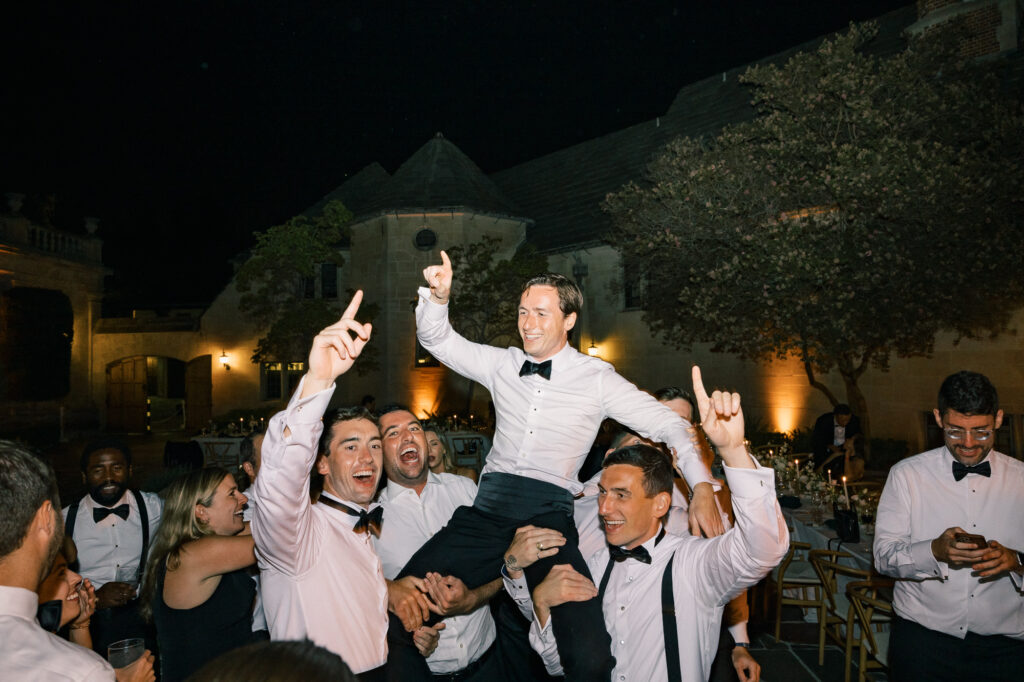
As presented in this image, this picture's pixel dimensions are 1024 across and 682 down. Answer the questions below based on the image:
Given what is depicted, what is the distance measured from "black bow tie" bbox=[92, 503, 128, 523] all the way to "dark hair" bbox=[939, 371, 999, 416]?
544cm

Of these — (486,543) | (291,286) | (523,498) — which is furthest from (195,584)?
(291,286)

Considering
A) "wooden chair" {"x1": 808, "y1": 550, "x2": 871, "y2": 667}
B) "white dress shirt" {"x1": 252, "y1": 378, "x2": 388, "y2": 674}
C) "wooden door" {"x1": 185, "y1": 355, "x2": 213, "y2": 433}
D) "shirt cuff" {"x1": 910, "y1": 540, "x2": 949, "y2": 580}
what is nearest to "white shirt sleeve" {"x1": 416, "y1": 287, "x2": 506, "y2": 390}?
"white dress shirt" {"x1": 252, "y1": 378, "x2": 388, "y2": 674}

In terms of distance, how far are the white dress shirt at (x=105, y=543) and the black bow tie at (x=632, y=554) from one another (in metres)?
3.42

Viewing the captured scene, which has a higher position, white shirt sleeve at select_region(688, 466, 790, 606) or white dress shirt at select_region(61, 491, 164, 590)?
white shirt sleeve at select_region(688, 466, 790, 606)

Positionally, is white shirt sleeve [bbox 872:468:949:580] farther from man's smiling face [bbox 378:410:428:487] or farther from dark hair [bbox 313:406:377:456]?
dark hair [bbox 313:406:377:456]

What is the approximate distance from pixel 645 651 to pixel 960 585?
81.4 inches

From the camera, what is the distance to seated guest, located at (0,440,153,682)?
1.73m

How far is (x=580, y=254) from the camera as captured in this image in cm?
2327

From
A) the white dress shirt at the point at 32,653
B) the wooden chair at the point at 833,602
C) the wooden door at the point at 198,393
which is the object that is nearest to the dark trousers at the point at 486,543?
the white dress shirt at the point at 32,653

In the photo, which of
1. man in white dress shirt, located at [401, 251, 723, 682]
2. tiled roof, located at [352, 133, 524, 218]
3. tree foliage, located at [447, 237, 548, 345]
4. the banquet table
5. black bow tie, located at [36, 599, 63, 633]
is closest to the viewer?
black bow tie, located at [36, 599, 63, 633]

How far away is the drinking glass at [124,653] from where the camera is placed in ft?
7.91

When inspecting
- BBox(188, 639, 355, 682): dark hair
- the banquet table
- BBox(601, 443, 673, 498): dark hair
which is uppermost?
BBox(601, 443, 673, 498): dark hair

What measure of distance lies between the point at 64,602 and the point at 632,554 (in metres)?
2.41

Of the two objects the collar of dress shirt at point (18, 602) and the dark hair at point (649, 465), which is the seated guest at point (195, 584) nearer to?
the collar of dress shirt at point (18, 602)
